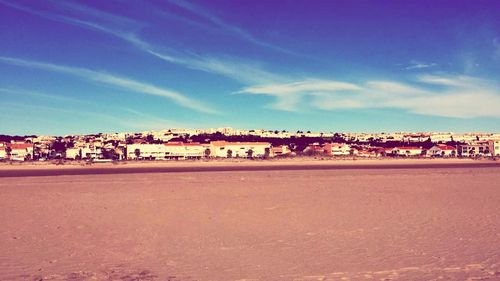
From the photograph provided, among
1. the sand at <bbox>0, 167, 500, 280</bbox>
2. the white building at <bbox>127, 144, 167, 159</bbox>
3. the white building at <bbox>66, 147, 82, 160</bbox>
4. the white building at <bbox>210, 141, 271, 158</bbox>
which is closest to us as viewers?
the sand at <bbox>0, 167, 500, 280</bbox>

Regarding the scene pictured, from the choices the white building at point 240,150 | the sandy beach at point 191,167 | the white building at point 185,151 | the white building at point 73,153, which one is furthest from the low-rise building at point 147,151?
the sandy beach at point 191,167

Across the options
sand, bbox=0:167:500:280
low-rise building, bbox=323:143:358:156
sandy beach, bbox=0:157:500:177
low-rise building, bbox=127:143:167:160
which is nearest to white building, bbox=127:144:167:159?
low-rise building, bbox=127:143:167:160

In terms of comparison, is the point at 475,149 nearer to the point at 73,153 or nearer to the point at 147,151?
the point at 147,151

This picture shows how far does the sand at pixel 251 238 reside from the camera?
6117 millimetres

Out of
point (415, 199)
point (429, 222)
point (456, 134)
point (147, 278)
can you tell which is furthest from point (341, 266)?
point (456, 134)

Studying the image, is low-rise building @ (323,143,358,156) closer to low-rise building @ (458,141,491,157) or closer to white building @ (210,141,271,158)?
white building @ (210,141,271,158)

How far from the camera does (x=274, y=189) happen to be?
683 inches

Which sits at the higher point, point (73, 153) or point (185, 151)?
point (185, 151)

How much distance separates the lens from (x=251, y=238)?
→ 27.2 ft

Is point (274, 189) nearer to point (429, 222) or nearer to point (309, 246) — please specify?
point (429, 222)

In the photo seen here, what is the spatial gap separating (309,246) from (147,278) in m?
2.93

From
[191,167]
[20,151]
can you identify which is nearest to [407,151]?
[191,167]

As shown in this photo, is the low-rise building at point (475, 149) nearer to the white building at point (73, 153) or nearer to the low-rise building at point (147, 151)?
the low-rise building at point (147, 151)

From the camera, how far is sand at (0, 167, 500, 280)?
20.1ft
